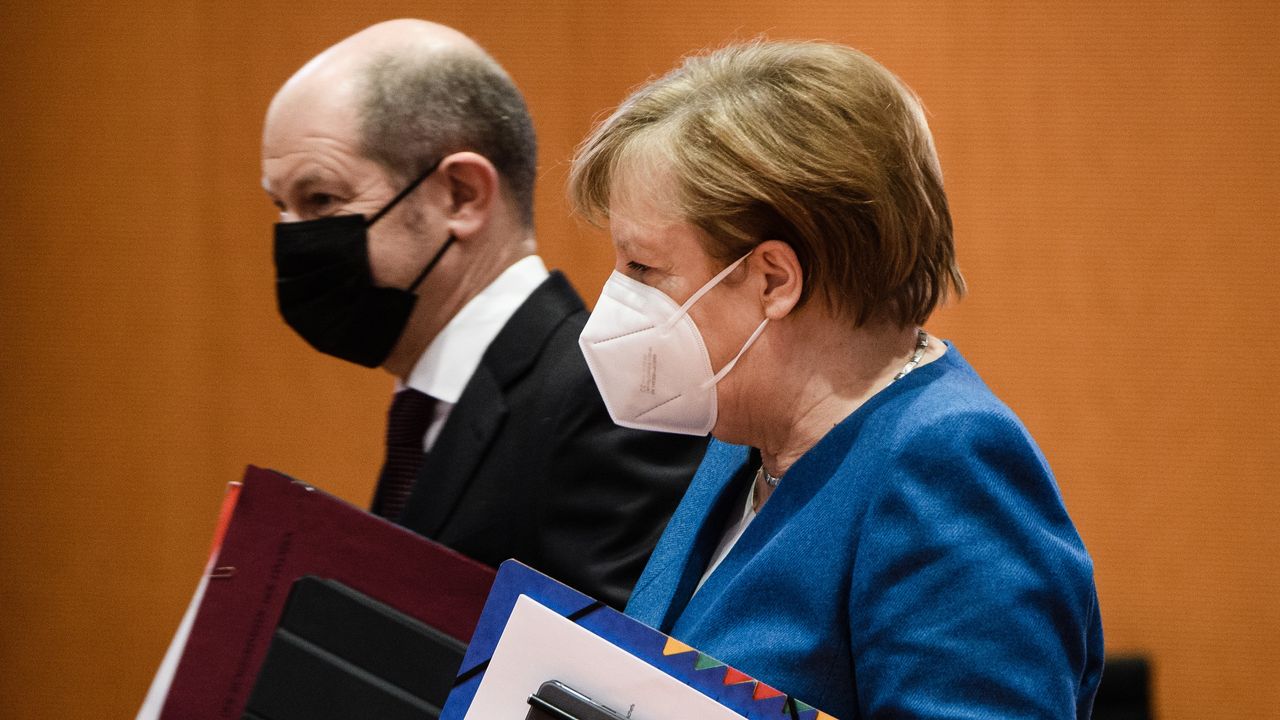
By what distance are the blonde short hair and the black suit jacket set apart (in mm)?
514

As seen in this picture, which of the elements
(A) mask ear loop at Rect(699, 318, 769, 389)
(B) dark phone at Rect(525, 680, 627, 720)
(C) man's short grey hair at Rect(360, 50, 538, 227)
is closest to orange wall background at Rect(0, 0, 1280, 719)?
(C) man's short grey hair at Rect(360, 50, 538, 227)

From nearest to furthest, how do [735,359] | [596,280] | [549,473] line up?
1. [735,359]
2. [549,473]
3. [596,280]

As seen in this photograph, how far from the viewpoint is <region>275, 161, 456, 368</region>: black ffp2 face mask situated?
5.74 feet

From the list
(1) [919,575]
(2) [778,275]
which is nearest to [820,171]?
(2) [778,275]

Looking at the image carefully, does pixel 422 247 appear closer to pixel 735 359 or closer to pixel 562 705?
pixel 735 359

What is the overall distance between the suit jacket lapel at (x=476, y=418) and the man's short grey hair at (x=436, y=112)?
0.23 m

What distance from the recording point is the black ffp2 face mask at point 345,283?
175 centimetres

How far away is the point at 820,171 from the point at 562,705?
1.57 feet

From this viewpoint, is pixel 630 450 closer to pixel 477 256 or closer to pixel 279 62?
pixel 477 256

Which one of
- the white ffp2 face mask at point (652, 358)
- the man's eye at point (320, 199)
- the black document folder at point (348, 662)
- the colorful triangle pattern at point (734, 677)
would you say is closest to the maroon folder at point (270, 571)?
the black document folder at point (348, 662)

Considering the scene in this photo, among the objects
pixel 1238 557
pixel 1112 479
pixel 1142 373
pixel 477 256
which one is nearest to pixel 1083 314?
pixel 1142 373

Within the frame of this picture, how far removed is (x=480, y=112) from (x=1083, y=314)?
1.43 meters

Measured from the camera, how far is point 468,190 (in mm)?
1798

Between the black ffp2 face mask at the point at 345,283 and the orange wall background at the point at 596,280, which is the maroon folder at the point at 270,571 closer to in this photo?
the black ffp2 face mask at the point at 345,283
